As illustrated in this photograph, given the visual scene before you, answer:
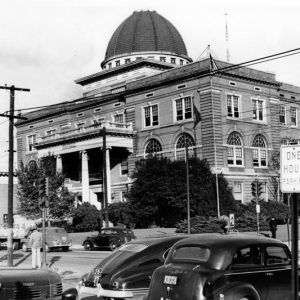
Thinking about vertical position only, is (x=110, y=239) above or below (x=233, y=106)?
below

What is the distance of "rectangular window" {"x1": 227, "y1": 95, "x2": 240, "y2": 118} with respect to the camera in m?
62.2

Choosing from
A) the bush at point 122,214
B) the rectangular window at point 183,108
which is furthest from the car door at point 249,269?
the rectangular window at point 183,108

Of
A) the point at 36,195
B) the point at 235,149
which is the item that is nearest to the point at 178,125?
the point at 235,149

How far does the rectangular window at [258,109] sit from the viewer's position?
6456 centimetres

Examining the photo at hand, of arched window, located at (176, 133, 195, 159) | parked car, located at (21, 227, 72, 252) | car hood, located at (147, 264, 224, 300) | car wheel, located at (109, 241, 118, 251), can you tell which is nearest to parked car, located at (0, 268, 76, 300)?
car hood, located at (147, 264, 224, 300)

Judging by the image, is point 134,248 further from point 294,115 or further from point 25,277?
point 294,115

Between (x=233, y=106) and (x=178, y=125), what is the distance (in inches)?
245

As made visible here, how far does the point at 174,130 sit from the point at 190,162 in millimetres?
9792

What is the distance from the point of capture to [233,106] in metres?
62.7

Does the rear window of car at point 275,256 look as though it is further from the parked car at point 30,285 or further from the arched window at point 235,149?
the arched window at point 235,149

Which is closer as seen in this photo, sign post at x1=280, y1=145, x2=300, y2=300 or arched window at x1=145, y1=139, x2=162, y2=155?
sign post at x1=280, y1=145, x2=300, y2=300

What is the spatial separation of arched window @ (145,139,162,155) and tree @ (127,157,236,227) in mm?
9520

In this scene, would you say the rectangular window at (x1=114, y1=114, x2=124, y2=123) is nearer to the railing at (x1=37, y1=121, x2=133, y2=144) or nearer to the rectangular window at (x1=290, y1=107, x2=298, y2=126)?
the railing at (x1=37, y1=121, x2=133, y2=144)

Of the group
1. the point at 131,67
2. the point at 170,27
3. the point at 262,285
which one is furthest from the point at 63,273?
the point at 170,27
